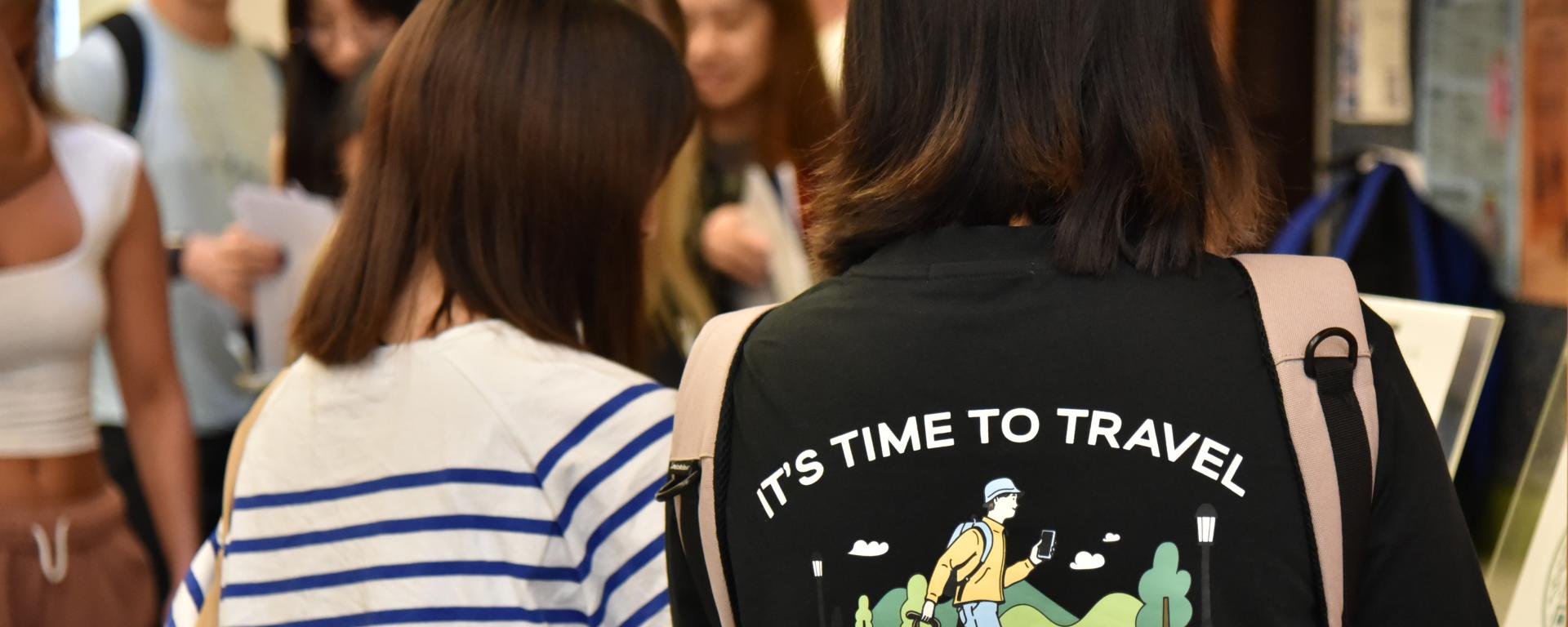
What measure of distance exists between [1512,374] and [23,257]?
182cm

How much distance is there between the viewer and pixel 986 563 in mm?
861

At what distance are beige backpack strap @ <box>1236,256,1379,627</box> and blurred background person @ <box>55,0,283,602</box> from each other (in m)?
2.00

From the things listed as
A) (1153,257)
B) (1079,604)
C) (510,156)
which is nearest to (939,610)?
(1079,604)

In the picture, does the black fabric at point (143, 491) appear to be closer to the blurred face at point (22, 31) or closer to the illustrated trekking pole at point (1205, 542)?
the blurred face at point (22, 31)

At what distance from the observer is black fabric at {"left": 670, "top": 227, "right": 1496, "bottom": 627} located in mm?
840

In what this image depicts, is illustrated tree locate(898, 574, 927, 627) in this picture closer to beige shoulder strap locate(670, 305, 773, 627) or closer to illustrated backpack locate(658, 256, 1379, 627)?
illustrated backpack locate(658, 256, 1379, 627)

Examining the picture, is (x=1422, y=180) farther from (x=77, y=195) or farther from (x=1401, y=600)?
(x=77, y=195)

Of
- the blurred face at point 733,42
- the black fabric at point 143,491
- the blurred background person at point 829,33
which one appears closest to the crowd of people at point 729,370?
the black fabric at point 143,491

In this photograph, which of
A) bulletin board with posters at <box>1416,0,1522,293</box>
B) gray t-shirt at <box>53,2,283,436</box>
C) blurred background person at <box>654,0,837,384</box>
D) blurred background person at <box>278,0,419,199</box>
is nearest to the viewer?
bulletin board with posters at <box>1416,0,1522,293</box>

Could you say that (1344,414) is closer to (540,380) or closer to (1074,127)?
(1074,127)

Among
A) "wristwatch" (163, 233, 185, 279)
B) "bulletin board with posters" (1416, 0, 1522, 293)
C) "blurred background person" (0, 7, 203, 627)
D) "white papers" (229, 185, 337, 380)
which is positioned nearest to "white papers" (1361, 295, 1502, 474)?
"bulletin board with posters" (1416, 0, 1522, 293)

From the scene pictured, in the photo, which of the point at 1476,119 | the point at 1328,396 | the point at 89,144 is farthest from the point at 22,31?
the point at 1476,119

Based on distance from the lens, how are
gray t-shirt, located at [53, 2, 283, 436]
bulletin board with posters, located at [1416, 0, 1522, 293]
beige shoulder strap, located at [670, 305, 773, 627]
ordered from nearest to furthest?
beige shoulder strap, located at [670, 305, 773, 627], bulletin board with posters, located at [1416, 0, 1522, 293], gray t-shirt, located at [53, 2, 283, 436]

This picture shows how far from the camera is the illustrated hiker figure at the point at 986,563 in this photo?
0.86 meters
